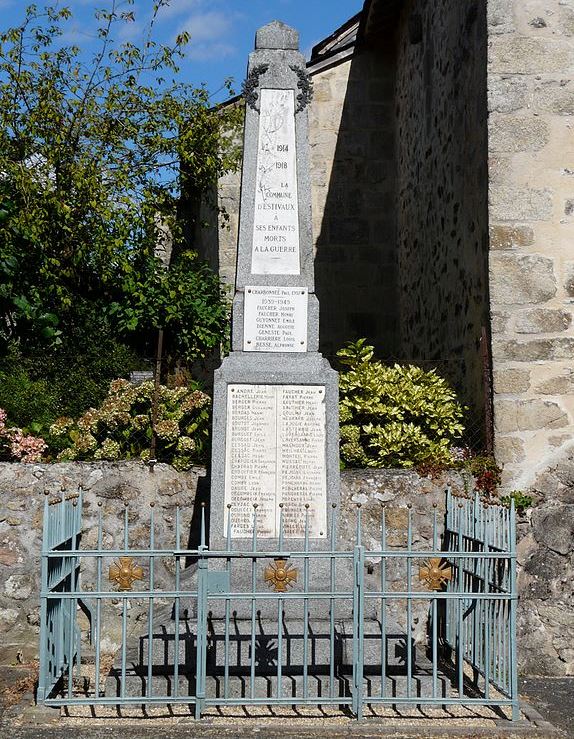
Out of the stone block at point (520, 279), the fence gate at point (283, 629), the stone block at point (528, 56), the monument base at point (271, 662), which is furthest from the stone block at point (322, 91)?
the monument base at point (271, 662)

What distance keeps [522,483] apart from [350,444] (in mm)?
1496

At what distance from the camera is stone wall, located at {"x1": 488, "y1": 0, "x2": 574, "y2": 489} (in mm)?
7449

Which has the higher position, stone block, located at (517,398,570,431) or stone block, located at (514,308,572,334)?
stone block, located at (514,308,572,334)

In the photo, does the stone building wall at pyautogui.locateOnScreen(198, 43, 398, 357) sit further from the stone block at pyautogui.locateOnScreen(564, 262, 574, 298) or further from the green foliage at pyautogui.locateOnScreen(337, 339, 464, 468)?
the stone block at pyautogui.locateOnScreen(564, 262, 574, 298)

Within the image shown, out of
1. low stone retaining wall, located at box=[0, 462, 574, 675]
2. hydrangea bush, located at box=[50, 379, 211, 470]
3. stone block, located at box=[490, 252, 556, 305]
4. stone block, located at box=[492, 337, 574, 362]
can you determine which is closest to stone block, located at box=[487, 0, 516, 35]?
stone block, located at box=[490, 252, 556, 305]

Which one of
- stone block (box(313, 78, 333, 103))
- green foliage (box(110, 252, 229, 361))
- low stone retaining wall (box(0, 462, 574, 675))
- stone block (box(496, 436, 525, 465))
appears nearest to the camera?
low stone retaining wall (box(0, 462, 574, 675))

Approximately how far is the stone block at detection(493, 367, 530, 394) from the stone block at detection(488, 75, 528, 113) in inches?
92.2

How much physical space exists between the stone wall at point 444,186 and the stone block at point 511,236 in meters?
0.12

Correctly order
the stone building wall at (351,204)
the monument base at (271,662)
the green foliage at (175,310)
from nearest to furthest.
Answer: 1. the monument base at (271,662)
2. the green foliage at (175,310)
3. the stone building wall at (351,204)

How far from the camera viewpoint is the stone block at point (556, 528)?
7062 millimetres

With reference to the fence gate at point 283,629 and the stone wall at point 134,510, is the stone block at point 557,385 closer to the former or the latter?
the stone wall at point 134,510

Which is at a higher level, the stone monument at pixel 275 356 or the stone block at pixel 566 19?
the stone block at pixel 566 19

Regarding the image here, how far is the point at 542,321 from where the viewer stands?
7520 mm

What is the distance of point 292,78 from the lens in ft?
21.9
